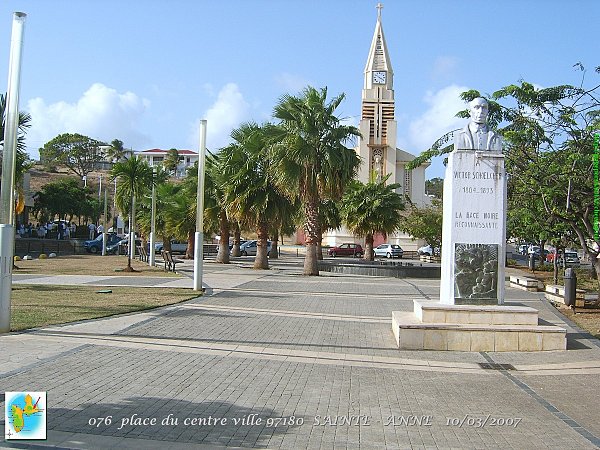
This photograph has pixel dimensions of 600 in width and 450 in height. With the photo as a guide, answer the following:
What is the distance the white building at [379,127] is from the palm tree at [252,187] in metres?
38.3

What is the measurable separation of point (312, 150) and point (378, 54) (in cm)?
4964

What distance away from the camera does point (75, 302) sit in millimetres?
15148

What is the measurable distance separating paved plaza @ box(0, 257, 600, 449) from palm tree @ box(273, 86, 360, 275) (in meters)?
13.5

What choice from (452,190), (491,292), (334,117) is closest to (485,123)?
(452,190)

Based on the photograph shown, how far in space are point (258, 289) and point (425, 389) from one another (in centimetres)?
1338

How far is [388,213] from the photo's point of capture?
38531mm

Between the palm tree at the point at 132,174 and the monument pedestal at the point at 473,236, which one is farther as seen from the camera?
the palm tree at the point at 132,174

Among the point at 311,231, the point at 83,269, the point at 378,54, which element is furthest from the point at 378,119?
the point at 83,269

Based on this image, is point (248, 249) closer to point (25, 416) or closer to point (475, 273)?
point (475, 273)

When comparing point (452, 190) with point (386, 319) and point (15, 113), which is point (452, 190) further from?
point (15, 113)

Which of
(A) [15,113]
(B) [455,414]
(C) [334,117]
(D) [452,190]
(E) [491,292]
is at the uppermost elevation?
(C) [334,117]

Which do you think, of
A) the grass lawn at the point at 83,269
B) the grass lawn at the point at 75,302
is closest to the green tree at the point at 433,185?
the grass lawn at the point at 83,269

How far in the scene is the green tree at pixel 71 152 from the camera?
11069cm

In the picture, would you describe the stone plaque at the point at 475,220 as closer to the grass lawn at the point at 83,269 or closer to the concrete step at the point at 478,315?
the concrete step at the point at 478,315
